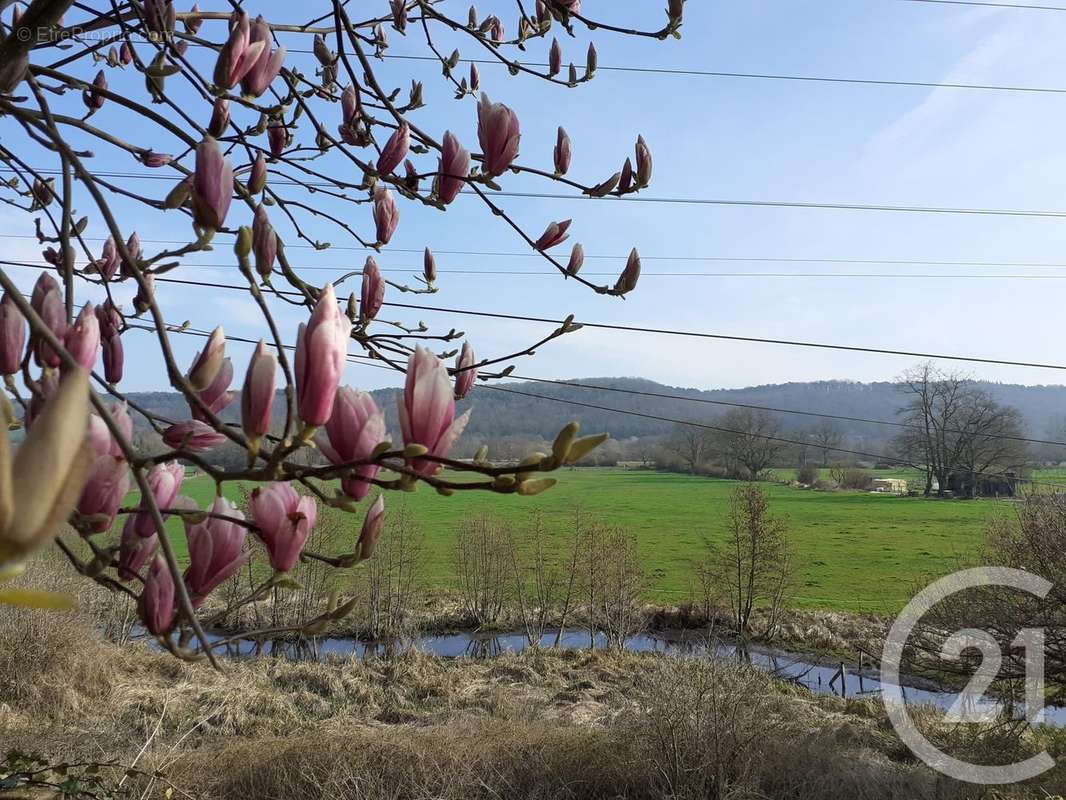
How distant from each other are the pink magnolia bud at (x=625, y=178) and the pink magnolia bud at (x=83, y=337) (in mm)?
826

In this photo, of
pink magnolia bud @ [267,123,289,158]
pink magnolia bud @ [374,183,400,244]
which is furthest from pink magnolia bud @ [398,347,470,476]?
pink magnolia bud @ [267,123,289,158]

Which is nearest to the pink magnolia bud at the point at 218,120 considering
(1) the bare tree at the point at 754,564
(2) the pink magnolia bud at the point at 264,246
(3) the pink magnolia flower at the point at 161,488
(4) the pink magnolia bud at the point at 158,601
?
(2) the pink magnolia bud at the point at 264,246

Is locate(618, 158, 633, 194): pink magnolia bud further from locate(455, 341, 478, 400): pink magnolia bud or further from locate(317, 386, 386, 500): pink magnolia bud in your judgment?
locate(317, 386, 386, 500): pink magnolia bud

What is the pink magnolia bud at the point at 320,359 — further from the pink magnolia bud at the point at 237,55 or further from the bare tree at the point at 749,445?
the bare tree at the point at 749,445

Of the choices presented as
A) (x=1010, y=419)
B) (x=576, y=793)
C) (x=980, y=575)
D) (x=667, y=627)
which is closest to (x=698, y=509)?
(x=1010, y=419)

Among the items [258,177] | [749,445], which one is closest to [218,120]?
[258,177]

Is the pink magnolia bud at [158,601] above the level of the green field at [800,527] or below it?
above

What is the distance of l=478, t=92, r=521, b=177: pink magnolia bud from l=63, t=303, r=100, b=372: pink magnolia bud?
0.51 metres

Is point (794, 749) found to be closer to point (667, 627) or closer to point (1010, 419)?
point (667, 627)

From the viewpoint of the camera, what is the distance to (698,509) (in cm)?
3059

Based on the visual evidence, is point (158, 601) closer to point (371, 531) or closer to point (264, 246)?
point (371, 531)

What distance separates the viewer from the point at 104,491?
1.91ft

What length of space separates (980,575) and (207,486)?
84.0 feet

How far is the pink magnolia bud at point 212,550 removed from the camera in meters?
0.60
